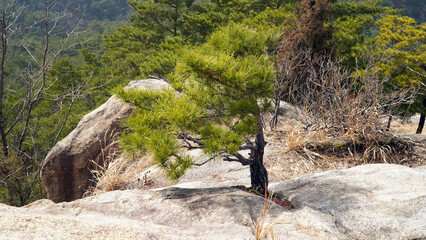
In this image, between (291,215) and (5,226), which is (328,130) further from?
(5,226)

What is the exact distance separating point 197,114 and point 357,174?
1.89m

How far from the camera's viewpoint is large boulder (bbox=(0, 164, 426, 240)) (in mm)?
1930

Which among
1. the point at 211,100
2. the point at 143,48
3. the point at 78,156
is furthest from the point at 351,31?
the point at 211,100

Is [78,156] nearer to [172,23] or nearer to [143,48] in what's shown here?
[172,23]

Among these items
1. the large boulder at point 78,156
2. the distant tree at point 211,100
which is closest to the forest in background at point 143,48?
the large boulder at point 78,156

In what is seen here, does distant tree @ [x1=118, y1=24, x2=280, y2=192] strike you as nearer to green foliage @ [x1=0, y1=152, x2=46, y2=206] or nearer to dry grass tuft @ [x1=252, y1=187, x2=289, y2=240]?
dry grass tuft @ [x1=252, y1=187, x2=289, y2=240]

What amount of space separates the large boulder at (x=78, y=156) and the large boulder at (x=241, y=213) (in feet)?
10.5

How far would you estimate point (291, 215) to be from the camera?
2.47 m

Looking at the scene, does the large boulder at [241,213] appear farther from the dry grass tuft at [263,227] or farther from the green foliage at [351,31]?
the green foliage at [351,31]

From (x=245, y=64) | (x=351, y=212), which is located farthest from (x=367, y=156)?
(x=245, y=64)

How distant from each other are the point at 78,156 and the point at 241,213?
4751mm

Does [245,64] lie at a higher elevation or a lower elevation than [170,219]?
higher

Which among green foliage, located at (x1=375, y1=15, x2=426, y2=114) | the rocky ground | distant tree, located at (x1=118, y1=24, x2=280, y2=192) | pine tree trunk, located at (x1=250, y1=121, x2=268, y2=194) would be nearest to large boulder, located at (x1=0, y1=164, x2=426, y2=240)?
the rocky ground

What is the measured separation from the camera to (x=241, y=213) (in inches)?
96.9
